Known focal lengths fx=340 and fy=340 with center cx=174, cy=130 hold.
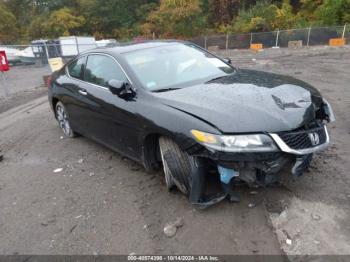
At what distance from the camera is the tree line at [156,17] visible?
99.3 ft

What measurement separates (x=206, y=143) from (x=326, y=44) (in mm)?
24510

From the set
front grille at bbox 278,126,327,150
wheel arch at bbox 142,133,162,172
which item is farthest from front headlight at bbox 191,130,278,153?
wheel arch at bbox 142,133,162,172

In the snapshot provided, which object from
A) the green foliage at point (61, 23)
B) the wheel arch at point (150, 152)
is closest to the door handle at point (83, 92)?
the wheel arch at point (150, 152)

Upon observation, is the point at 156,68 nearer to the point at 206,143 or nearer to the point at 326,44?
the point at 206,143

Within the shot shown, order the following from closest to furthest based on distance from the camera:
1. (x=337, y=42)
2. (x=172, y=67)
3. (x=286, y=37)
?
(x=172, y=67), (x=337, y=42), (x=286, y=37)

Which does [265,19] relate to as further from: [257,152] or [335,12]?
[257,152]

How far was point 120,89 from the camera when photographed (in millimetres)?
3908

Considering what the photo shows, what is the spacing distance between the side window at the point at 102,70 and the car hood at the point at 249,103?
2.97 ft

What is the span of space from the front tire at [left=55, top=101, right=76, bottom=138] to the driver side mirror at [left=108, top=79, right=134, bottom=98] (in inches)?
89.0

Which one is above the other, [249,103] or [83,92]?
[249,103]

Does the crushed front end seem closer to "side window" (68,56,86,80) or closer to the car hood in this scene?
the car hood

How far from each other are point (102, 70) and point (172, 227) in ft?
8.17

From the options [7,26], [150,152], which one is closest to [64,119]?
[150,152]

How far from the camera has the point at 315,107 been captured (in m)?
3.54
